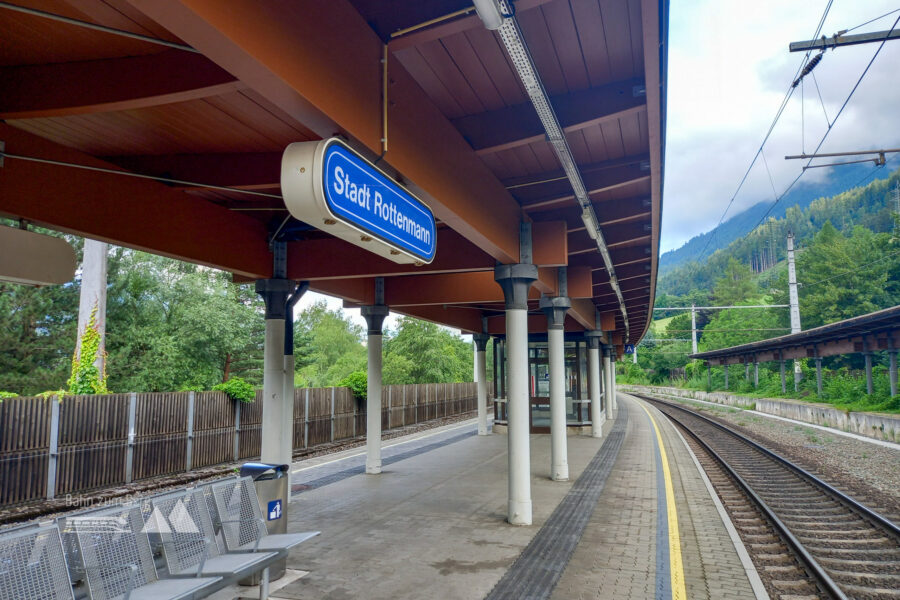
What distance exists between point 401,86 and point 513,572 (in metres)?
4.87

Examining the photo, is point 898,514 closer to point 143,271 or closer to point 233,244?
point 233,244

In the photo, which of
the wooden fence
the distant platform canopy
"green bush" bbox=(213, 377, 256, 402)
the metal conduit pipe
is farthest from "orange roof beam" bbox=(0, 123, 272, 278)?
the distant platform canopy

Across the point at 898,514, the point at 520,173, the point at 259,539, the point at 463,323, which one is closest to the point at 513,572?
the point at 259,539

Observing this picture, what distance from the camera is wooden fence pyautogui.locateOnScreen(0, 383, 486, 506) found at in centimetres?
959

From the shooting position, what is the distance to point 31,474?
965 centimetres

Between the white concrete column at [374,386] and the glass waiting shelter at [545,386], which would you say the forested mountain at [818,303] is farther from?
the white concrete column at [374,386]

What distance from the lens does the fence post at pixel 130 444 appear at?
37.2ft

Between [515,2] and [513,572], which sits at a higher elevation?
[515,2]

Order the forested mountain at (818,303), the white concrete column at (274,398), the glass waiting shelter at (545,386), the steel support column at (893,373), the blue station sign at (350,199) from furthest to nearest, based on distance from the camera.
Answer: the forested mountain at (818,303) < the steel support column at (893,373) < the glass waiting shelter at (545,386) < the white concrete column at (274,398) < the blue station sign at (350,199)

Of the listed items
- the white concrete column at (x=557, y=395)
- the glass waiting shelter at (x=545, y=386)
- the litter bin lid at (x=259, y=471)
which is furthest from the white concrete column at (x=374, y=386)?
the glass waiting shelter at (x=545, y=386)

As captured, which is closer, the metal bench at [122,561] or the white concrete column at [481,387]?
the metal bench at [122,561]

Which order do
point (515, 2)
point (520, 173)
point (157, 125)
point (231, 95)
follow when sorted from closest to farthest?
point (515, 2)
point (231, 95)
point (157, 125)
point (520, 173)

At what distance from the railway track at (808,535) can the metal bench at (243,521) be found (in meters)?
4.85

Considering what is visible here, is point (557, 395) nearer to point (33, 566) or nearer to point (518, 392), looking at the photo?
point (518, 392)
